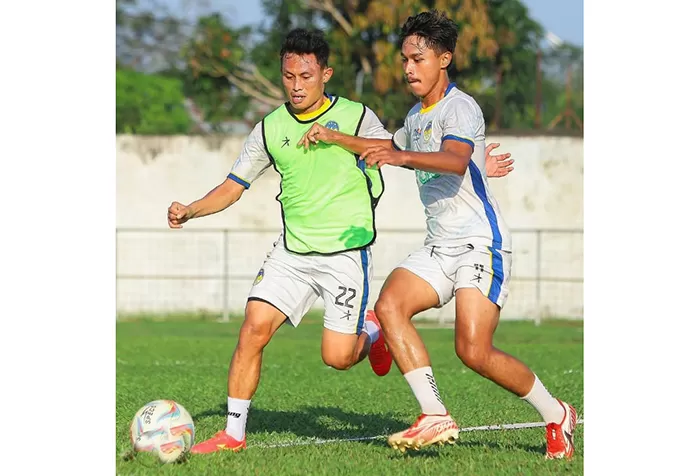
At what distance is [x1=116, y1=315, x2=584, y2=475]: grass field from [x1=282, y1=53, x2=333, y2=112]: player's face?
251 cm

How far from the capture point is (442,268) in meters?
8.06

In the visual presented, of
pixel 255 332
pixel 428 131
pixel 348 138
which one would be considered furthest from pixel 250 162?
pixel 428 131

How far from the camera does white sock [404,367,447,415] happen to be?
785 cm

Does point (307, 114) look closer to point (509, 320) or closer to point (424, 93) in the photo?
point (424, 93)

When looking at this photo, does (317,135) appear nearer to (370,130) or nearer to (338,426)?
(370,130)

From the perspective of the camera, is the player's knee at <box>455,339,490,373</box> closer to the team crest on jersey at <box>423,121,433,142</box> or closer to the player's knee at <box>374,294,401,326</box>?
the player's knee at <box>374,294,401,326</box>

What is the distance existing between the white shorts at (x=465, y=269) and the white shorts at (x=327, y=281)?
63cm

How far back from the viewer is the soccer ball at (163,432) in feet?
25.7

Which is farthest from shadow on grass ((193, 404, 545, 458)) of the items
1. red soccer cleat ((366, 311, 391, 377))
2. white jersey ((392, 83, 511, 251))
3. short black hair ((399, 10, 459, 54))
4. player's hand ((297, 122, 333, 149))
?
short black hair ((399, 10, 459, 54))

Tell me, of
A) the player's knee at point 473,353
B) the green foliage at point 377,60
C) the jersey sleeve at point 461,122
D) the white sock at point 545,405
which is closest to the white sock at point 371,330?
the player's knee at point 473,353

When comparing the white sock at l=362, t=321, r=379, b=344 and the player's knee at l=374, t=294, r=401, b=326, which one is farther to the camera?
the white sock at l=362, t=321, r=379, b=344

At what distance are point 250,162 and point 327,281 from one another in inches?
42.4

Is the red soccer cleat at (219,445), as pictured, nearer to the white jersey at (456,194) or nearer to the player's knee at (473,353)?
the player's knee at (473,353)
